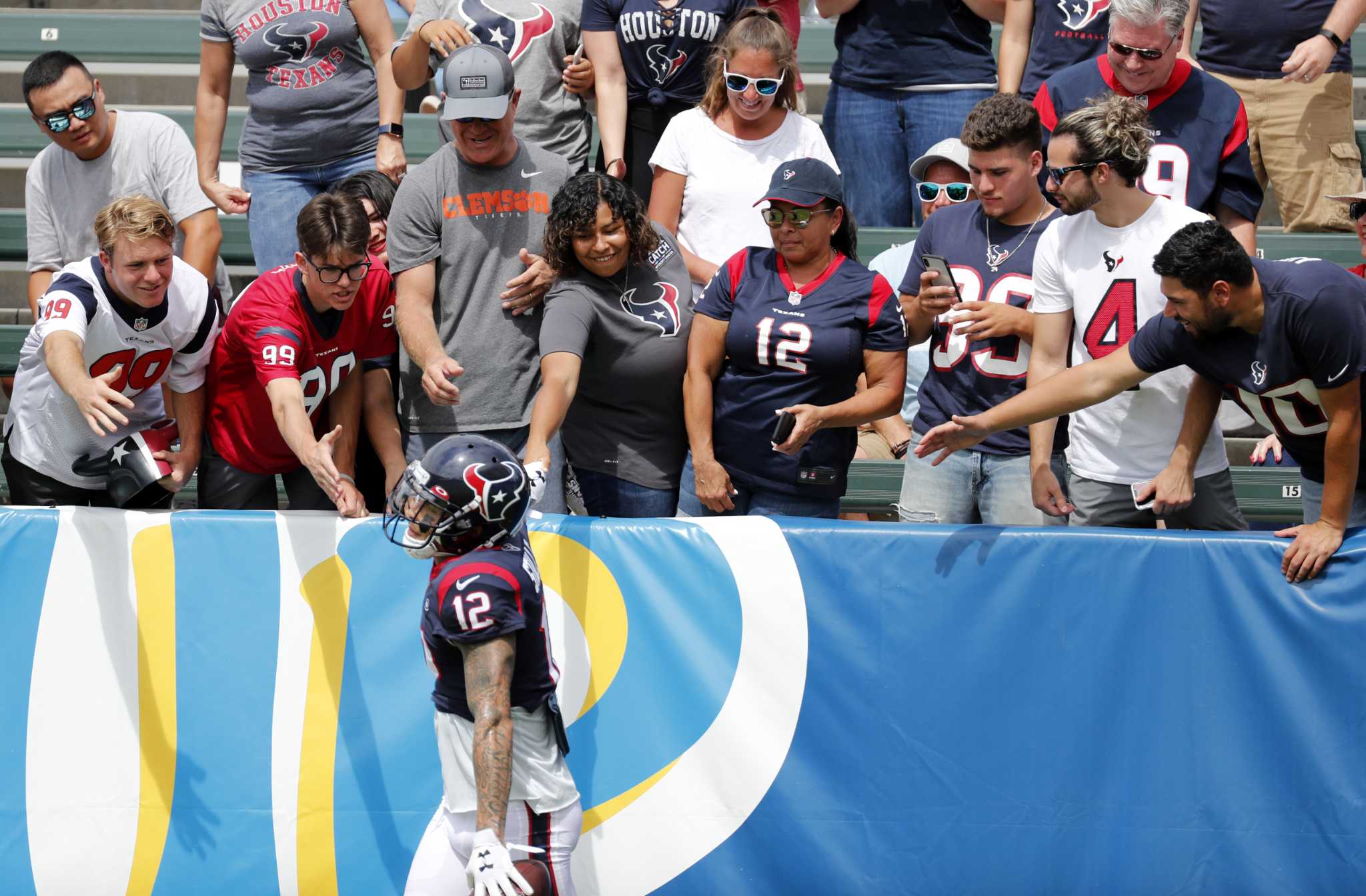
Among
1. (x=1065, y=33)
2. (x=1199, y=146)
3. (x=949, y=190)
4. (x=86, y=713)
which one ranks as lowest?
(x=86, y=713)

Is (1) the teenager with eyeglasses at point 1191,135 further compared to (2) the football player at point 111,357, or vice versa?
(1) the teenager with eyeglasses at point 1191,135

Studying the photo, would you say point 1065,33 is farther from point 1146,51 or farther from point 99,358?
point 99,358

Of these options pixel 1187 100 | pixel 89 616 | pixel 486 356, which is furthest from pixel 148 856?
pixel 1187 100

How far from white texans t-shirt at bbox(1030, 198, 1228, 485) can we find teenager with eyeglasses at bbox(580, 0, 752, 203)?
1.98 metres

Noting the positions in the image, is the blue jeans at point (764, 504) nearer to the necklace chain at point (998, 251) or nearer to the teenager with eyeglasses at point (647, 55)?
the necklace chain at point (998, 251)

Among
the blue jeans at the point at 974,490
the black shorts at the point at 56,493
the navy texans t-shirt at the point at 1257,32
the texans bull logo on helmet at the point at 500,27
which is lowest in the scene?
the black shorts at the point at 56,493

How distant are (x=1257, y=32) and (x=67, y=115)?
514 cm

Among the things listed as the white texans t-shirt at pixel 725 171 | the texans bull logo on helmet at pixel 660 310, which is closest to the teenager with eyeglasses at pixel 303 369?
the texans bull logo on helmet at pixel 660 310

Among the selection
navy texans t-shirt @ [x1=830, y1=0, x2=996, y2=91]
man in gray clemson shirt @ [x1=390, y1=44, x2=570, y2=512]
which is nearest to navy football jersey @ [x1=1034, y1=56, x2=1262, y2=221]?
navy texans t-shirt @ [x1=830, y1=0, x2=996, y2=91]

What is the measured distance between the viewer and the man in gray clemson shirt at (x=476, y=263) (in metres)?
4.95

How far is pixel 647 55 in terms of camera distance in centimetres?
586

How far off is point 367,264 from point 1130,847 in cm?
303

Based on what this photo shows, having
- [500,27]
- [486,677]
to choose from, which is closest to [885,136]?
[500,27]

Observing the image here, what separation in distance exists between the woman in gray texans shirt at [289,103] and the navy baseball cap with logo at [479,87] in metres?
1.08
